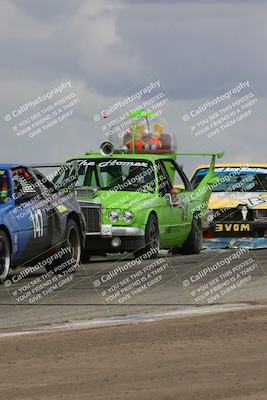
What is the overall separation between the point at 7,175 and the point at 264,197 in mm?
9014

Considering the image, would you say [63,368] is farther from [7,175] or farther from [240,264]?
[240,264]

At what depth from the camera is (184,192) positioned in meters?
22.7

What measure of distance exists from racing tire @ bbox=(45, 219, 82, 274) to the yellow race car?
6065mm

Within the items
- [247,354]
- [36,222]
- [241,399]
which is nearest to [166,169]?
[36,222]

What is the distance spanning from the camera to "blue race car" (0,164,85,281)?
1556cm

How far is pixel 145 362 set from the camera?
8727mm

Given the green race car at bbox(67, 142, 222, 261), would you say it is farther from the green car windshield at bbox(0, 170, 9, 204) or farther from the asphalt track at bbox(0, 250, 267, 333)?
Result: the green car windshield at bbox(0, 170, 9, 204)

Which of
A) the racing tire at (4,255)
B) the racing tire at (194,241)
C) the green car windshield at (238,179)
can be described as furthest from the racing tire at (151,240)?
the racing tire at (4,255)

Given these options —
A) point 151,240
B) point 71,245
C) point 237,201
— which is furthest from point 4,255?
point 237,201

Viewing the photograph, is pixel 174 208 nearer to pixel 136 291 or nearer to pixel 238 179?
pixel 238 179

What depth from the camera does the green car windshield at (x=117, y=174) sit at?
20891 mm

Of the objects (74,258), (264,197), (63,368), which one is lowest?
(264,197)

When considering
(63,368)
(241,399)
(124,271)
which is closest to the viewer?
(241,399)

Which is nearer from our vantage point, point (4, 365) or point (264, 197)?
point (4, 365)
